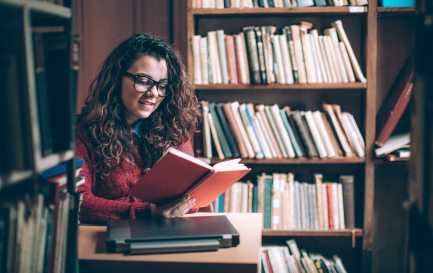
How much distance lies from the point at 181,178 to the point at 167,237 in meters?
0.22

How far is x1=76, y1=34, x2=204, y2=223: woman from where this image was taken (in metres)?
2.09

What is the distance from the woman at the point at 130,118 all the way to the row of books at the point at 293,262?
74 cm

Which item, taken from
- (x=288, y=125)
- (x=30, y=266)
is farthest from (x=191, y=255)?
(x=288, y=125)

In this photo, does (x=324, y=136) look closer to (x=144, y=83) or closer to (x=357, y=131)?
(x=357, y=131)

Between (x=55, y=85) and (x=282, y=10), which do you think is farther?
(x=282, y=10)

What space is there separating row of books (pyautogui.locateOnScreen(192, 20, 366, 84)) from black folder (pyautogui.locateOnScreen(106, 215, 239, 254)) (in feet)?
3.38

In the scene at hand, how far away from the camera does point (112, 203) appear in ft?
6.19

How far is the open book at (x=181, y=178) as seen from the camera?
162 cm

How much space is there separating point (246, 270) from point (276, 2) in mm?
1452

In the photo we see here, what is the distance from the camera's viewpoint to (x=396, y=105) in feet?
8.34

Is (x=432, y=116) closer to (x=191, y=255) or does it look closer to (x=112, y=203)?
(x=191, y=255)

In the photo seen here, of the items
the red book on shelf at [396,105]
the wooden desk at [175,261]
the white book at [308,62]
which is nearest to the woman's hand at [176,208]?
the wooden desk at [175,261]

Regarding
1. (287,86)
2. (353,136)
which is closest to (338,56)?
(287,86)

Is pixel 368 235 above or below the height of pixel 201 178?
below
